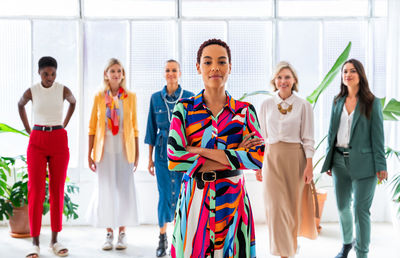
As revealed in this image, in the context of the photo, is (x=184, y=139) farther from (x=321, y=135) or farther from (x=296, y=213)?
(x=321, y=135)

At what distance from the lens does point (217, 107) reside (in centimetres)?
183

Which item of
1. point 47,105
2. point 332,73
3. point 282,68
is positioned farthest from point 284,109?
point 47,105

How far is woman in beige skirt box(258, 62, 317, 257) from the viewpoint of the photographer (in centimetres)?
318

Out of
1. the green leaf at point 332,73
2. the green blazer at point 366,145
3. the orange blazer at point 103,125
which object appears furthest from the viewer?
the green leaf at point 332,73

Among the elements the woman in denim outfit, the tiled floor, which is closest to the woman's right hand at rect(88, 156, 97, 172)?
the woman in denim outfit

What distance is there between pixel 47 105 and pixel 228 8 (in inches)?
93.7

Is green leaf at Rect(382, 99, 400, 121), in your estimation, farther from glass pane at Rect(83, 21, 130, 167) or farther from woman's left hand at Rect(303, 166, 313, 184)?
glass pane at Rect(83, 21, 130, 167)

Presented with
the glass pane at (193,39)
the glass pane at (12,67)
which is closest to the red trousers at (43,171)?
the glass pane at (12,67)

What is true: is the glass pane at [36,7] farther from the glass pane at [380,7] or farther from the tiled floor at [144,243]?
the glass pane at [380,7]

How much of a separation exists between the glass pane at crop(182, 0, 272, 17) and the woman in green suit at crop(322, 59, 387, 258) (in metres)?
1.94

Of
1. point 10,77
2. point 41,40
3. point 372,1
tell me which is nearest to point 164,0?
point 41,40

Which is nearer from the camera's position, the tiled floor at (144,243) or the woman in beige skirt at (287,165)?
the woman in beige skirt at (287,165)

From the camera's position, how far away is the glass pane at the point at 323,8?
194 inches

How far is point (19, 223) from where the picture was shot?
421cm
